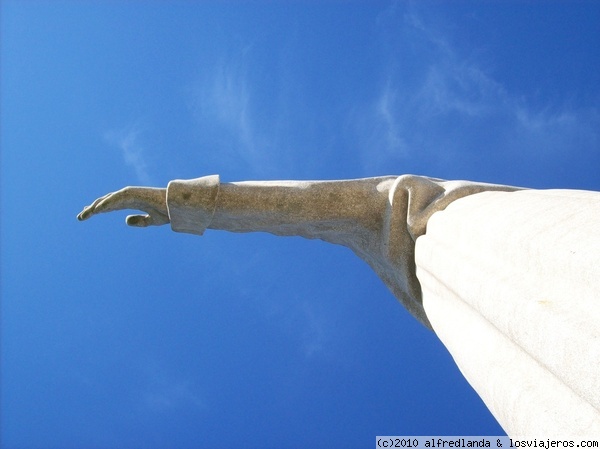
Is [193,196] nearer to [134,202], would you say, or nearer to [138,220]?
[134,202]

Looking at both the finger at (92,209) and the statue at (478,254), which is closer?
the statue at (478,254)

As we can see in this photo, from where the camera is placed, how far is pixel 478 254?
5227 millimetres

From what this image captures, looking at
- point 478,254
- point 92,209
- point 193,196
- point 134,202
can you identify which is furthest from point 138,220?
point 478,254

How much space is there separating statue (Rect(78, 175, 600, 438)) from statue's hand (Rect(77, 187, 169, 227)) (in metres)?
0.01

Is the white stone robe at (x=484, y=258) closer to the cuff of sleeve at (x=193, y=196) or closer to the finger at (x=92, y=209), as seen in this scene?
the cuff of sleeve at (x=193, y=196)

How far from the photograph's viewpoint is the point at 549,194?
5438 mm

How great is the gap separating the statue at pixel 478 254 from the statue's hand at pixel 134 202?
0.01 m

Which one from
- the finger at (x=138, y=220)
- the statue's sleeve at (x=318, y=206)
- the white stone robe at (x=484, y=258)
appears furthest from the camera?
the finger at (x=138, y=220)

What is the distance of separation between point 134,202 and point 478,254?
3629 millimetres

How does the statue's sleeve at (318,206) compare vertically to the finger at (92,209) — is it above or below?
above

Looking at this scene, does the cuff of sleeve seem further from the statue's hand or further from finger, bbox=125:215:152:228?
finger, bbox=125:215:152:228

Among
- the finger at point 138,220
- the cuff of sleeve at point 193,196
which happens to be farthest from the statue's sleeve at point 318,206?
the finger at point 138,220

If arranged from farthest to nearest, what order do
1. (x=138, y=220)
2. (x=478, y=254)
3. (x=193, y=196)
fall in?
(x=138, y=220) < (x=193, y=196) < (x=478, y=254)

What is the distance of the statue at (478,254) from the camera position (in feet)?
12.4
